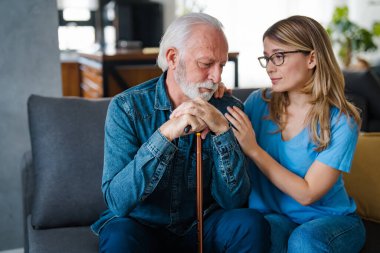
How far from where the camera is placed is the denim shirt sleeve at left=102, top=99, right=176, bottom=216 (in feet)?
4.93

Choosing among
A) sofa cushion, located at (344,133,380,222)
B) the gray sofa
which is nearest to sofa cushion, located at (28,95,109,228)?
the gray sofa

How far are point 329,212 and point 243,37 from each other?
5772mm

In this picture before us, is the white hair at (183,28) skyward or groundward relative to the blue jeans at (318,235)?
skyward

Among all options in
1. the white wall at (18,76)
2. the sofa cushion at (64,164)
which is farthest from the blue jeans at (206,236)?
the white wall at (18,76)

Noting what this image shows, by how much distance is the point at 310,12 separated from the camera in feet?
23.5

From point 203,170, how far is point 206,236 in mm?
211

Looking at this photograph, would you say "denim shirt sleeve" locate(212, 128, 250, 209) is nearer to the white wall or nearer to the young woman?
the young woman

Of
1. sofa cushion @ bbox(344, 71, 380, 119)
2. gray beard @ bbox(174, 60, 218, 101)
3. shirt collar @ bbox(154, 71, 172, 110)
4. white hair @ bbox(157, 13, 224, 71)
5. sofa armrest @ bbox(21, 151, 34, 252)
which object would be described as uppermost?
white hair @ bbox(157, 13, 224, 71)

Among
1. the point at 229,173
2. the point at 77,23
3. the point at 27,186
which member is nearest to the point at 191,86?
the point at 229,173

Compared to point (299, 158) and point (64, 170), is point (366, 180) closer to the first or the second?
point (299, 158)

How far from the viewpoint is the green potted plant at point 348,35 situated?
6.39 metres

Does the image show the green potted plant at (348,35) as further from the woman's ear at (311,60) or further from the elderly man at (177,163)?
the elderly man at (177,163)

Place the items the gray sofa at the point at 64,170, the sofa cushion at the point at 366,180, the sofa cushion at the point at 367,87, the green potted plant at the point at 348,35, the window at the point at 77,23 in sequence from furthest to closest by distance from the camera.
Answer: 1. the window at the point at 77,23
2. the green potted plant at the point at 348,35
3. the sofa cushion at the point at 367,87
4. the sofa cushion at the point at 366,180
5. the gray sofa at the point at 64,170

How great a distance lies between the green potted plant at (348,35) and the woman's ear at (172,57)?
5.08 meters
